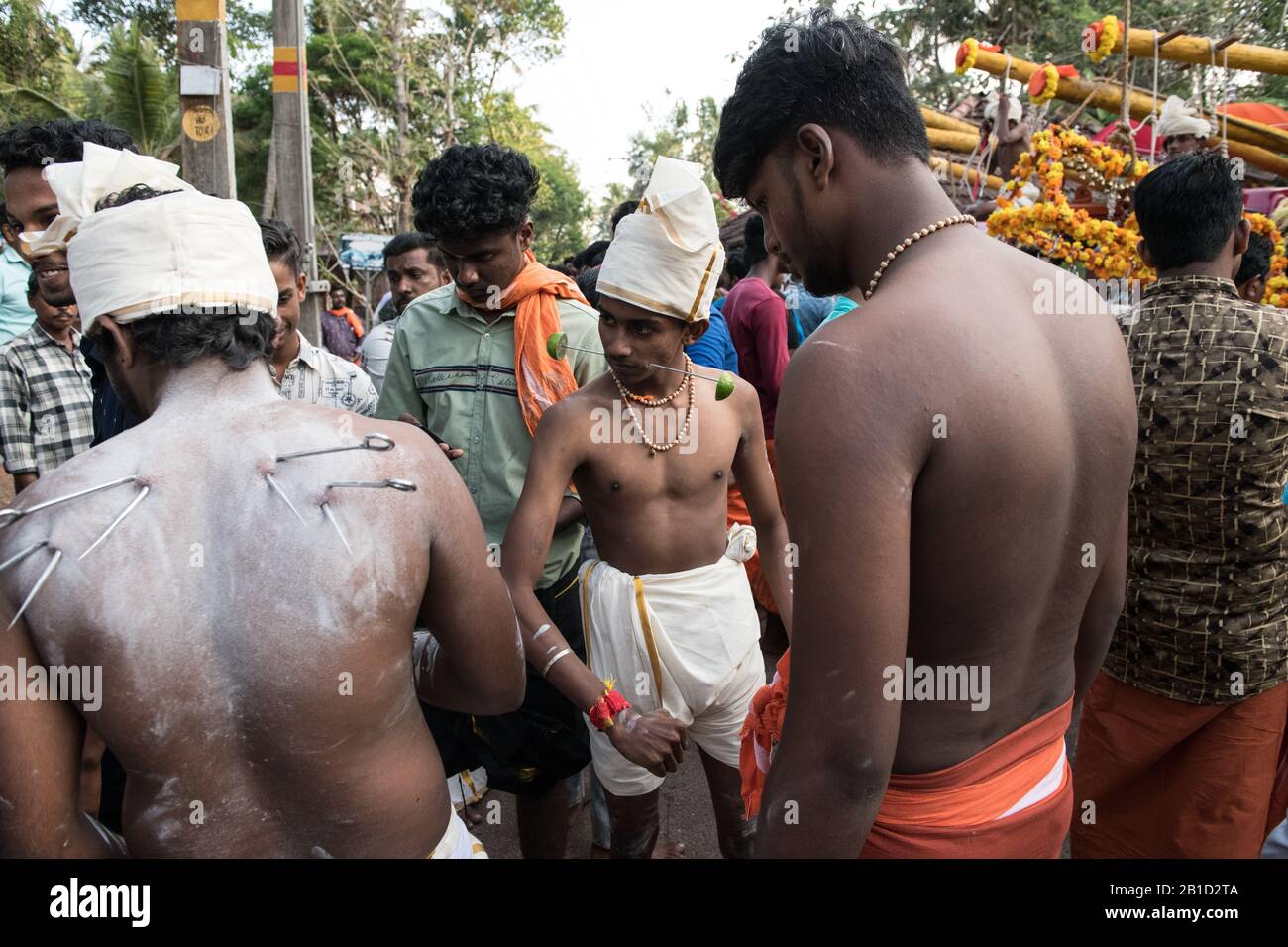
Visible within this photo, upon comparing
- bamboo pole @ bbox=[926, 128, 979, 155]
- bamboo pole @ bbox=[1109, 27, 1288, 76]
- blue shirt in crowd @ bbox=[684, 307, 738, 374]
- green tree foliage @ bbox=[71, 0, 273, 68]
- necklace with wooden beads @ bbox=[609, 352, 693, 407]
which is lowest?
blue shirt in crowd @ bbox=[684, 307, 738, 374]

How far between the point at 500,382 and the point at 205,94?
10.1 feet

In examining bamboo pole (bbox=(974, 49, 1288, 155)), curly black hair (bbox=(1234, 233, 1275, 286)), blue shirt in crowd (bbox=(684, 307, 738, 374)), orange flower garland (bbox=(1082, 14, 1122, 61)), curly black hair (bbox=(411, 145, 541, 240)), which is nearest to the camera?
curly black hair (bbox=(411, 145, 541, 240))

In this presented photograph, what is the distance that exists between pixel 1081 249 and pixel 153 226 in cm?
471

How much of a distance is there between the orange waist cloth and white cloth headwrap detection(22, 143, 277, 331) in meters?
1.32

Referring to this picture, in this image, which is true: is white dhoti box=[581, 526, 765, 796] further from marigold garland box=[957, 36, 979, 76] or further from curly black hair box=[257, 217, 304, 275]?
marigold garland box=[957, 36, 979, 76]

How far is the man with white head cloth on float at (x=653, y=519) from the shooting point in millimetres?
2488

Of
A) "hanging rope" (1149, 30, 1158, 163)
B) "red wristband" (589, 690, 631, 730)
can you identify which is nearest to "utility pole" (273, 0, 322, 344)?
"red wristband" (589, 690, 631, 730)

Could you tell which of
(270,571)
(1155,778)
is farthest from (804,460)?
(1155,778)

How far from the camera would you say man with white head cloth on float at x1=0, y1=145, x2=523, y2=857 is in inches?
47.8

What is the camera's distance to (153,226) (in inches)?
53.2

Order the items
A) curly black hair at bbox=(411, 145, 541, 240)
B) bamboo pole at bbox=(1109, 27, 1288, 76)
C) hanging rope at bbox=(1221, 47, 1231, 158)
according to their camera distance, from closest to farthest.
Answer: curly black hair at bbox=(411, 145, 541, 240), hanging rope at bbox=(1221, 47, 1231, 158), bamboo pole at bbox=(1109, 27, 1288, 76)

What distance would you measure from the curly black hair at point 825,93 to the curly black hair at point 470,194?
1.51 meters

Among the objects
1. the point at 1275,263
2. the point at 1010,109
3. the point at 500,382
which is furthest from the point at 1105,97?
the point at 500,382

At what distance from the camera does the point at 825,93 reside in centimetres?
128
